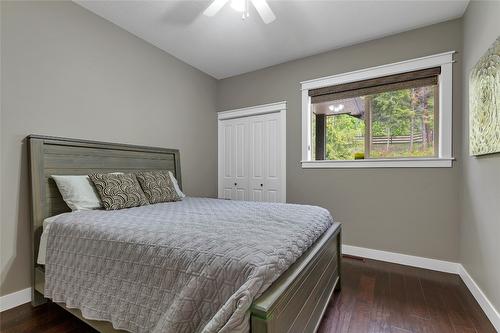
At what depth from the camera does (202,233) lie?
1348mm

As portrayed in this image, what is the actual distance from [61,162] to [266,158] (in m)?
2.56

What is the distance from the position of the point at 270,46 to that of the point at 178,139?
1.82m

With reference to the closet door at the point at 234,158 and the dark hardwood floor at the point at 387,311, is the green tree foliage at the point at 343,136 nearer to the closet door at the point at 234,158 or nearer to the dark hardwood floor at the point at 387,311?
the closet door at the point at 234,158

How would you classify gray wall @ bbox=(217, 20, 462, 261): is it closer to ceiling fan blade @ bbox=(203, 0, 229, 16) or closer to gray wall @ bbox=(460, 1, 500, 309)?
gray wall @ bbox=(460, 1, 500, 309)

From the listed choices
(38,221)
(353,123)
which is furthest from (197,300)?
(353,123)

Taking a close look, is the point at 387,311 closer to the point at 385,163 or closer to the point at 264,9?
the point at 385,163

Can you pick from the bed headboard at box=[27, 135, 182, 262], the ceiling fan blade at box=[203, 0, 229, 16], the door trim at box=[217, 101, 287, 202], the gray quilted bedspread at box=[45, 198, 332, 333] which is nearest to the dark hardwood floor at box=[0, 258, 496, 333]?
the gray quilted bedspread at box=[45, 198, 332, 333]

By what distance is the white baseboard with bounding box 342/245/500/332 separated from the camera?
1.76m

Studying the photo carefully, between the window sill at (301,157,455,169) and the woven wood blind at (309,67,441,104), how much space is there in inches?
34.4

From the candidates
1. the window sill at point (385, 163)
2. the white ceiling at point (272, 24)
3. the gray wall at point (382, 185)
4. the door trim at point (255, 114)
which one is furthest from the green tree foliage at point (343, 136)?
the white ceiling at point (272, 24)

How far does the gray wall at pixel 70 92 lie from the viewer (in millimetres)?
1950

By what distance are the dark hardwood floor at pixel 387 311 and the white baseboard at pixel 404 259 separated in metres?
0.16

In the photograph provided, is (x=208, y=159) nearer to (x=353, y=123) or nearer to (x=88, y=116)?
(x=88, y=116)

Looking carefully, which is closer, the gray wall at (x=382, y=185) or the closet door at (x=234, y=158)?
the gray wall at (x=382, y=185)
